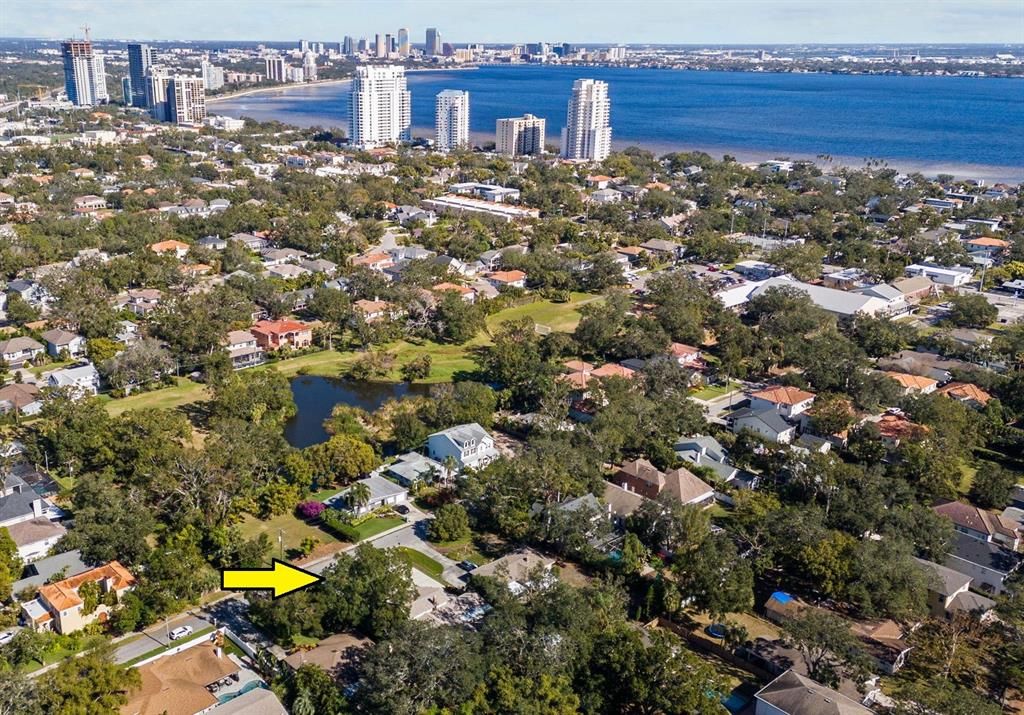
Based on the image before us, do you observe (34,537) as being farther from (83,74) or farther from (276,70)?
(276,70)

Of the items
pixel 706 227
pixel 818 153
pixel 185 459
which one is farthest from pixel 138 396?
pixel 818 153

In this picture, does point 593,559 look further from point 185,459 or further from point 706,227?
point 706,227

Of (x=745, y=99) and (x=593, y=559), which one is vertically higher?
(x=745, y=99)

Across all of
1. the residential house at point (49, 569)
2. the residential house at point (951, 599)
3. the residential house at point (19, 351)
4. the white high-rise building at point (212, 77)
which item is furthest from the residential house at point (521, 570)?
the white high-rise building at point (212, 77)

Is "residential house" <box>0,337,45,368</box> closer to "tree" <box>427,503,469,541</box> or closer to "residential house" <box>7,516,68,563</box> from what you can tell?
"residential house" <box>7,516,68,563</box>

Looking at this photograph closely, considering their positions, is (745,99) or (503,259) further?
(745,99)
